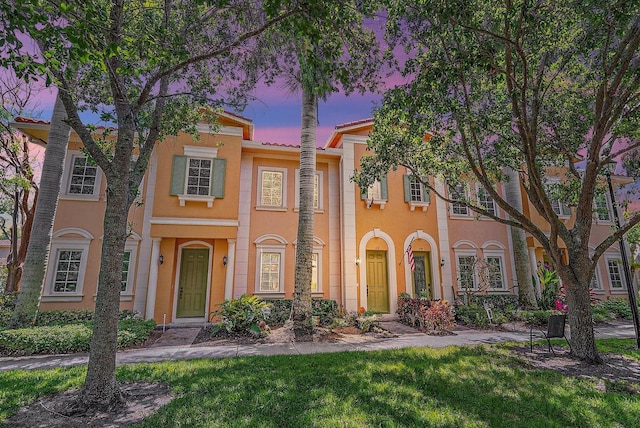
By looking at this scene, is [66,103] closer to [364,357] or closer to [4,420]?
[4,420]

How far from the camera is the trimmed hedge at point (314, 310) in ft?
35.7

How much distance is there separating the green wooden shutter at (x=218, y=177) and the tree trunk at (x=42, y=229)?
4416 millimetres

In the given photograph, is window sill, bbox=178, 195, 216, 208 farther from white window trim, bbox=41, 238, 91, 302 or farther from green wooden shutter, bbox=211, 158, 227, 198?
white window trim, bbox=41, 238, 91, 302

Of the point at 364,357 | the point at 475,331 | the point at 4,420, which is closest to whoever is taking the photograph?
the point at 4,420

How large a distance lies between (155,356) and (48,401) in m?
2.65

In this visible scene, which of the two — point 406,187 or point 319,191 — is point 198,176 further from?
point 406,187

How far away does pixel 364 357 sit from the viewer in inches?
262

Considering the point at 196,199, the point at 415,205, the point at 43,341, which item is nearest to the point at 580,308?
the point at 415,205

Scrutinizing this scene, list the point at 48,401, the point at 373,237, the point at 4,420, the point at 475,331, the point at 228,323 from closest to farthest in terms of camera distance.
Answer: the point at 4,420 < the point at 48,401 < the point at 228,323 < the point at 475,331 < the point at 373,237

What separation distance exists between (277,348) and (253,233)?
5532 millimetres

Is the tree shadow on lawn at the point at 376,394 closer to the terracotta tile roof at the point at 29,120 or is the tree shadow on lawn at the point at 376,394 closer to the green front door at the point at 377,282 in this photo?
the green front door at the point at 377,282

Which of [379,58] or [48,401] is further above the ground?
[379,58]

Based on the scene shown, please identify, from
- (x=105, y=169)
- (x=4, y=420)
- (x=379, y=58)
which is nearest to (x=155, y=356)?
(x=4, y=420)

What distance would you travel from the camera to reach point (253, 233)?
12.2 meters
